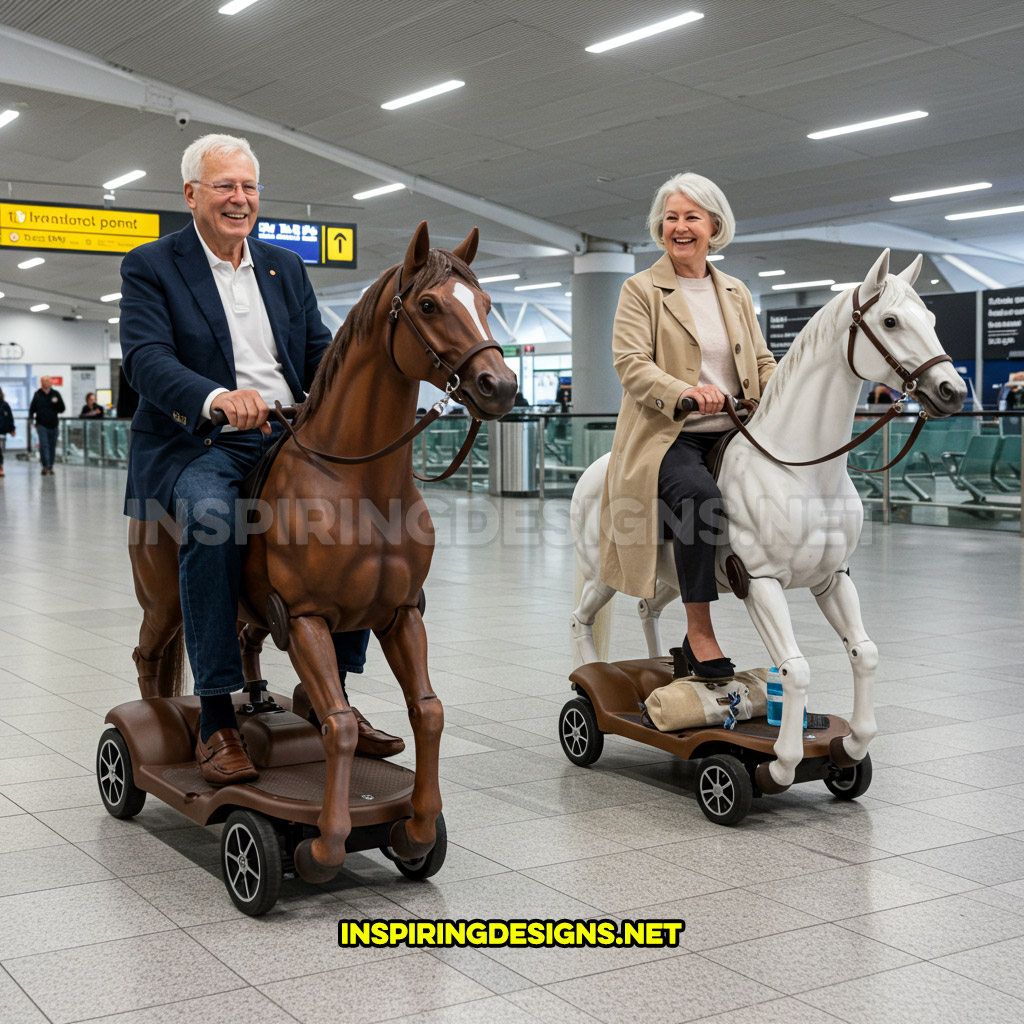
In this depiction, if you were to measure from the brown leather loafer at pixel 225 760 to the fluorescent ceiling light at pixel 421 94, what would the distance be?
35.7 ft

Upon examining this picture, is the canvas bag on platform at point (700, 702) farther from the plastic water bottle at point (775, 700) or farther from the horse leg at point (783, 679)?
the horse leg at point (783, 679)

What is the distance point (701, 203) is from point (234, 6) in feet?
27.5

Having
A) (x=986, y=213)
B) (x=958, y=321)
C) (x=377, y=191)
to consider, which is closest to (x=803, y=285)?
(x=986, y=213)

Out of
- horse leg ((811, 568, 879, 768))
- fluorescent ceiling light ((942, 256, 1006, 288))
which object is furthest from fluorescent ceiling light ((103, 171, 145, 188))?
fluorescent ceiling light ((942, 256, 1006, 288))

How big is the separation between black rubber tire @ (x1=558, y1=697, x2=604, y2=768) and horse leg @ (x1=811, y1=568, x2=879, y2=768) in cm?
88

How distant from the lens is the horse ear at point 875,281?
3.34 metres

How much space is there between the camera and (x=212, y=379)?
11.0 ft

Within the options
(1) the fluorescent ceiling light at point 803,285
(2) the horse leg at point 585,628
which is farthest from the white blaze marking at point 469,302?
(1) the fluorescent ceiling light at point 803,285

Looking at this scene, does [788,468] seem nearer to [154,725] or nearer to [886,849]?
[886,849]

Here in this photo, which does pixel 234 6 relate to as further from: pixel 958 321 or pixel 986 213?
pixel 986 213

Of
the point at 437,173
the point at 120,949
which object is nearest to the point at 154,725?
the point at 120,949

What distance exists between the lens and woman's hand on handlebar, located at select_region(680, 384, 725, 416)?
3.73 metres

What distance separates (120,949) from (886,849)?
6.81 feet

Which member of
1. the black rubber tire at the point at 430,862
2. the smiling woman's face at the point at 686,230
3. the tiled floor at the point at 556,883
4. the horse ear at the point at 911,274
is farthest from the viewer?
the smiling woman's face at the point at 686,230
